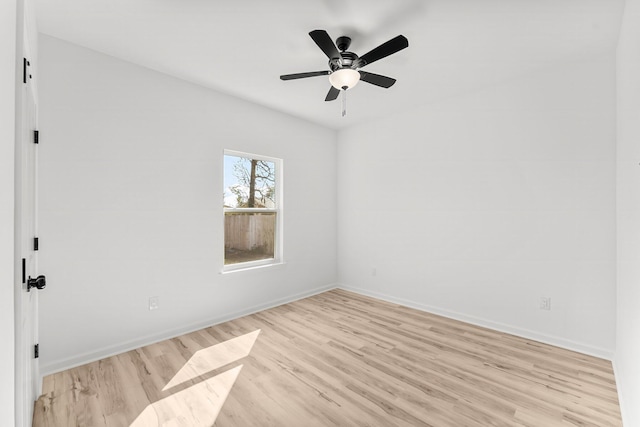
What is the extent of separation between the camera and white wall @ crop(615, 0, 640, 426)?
1634 millimetres

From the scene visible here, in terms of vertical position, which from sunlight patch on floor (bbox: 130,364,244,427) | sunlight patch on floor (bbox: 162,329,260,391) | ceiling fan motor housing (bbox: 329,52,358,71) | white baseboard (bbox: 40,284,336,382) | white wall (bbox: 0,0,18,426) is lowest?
sunlight patch on floor (bbox: 130,364,244,427)

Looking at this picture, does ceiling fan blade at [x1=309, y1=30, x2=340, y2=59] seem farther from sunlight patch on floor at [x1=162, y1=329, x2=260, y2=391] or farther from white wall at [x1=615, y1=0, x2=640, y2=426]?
sunlight patch on floor at [x1=162, y1=329, x2=260, y2=391]

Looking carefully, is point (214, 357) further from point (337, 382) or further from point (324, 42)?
point (324, 42)

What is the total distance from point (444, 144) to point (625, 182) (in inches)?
71.4

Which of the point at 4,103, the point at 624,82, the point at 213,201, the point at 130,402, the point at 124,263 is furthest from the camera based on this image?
the point at 213,201

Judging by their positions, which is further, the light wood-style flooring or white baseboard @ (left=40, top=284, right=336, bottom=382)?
white baseboard @ (left=40, top=284, right=336, bottom=382)

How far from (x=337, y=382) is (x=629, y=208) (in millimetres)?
2365

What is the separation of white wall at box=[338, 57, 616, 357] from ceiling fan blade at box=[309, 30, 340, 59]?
2030mm

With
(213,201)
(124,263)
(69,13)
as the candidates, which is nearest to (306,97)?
(213,201)

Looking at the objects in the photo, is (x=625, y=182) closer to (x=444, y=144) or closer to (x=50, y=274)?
(x=444, y=144)

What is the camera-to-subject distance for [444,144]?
3664 millimetres

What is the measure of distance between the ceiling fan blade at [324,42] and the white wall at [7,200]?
1.49 meters

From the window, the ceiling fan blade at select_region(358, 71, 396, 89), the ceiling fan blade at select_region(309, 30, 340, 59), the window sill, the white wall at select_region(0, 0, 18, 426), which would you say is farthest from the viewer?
the window

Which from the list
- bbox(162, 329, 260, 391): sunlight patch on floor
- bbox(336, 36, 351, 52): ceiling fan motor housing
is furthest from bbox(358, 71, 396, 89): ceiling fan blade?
bbox(162, 329, 260, 391): sunlight patch on floor
